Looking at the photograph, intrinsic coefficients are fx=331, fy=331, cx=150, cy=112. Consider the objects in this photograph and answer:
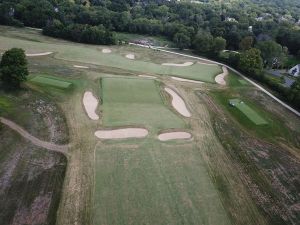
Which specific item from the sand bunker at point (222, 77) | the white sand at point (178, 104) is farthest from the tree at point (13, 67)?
the sand bunker at point (222, 77)

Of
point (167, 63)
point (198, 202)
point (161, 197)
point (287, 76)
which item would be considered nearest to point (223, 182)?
point (198, 202)

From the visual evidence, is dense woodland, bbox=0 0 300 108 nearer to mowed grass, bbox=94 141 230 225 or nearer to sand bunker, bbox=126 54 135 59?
sand bunker, bbox=126 54 135 59

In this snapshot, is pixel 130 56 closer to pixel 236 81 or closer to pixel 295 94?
pixel 236 81

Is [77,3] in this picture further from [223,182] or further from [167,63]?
[223,182]

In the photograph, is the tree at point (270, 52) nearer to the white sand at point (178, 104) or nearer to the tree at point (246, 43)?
the tree at point (246, 43)

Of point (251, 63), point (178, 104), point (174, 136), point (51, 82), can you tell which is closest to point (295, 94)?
point (251, 63)

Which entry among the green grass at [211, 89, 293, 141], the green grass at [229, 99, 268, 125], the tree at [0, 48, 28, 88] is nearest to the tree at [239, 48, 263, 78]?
the green grass at [211, 89, 293, 141]
